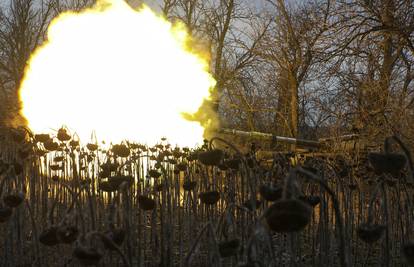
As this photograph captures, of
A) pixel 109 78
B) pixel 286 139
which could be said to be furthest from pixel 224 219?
pixel 286 139

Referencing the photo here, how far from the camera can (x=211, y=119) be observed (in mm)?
13391

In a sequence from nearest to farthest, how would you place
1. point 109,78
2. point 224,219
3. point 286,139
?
point 224,219
point 109,78
point 286,139

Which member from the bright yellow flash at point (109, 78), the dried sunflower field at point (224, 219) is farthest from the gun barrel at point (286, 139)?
the dried sunflower field at point (224, 219)

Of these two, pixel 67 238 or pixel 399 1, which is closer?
pixel 67 238

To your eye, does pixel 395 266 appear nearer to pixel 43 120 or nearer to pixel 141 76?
pixel 141 76

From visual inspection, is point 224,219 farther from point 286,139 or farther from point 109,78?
point 286,139

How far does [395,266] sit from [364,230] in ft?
9.18

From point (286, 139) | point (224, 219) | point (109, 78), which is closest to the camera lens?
point (224, 219)

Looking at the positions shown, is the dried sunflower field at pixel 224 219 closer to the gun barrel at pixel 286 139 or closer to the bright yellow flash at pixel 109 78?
the bright yellow flash at pixel 109 78

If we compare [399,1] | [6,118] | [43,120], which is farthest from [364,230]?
[6,118]

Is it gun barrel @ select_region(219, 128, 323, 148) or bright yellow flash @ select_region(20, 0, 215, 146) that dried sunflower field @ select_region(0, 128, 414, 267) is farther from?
gun barrel @ select_region(219, 128, 323, 148)

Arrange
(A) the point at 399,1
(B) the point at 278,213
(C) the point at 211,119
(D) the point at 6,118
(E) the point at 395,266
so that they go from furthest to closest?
(D) the point at 6,118, (C) the point at 211,119, (A) the point at 399,1, (E) the point at 395,266, (B) the point at 278,213

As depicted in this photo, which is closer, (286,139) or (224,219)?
(224,219)

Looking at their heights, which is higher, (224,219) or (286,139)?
(286,139)
